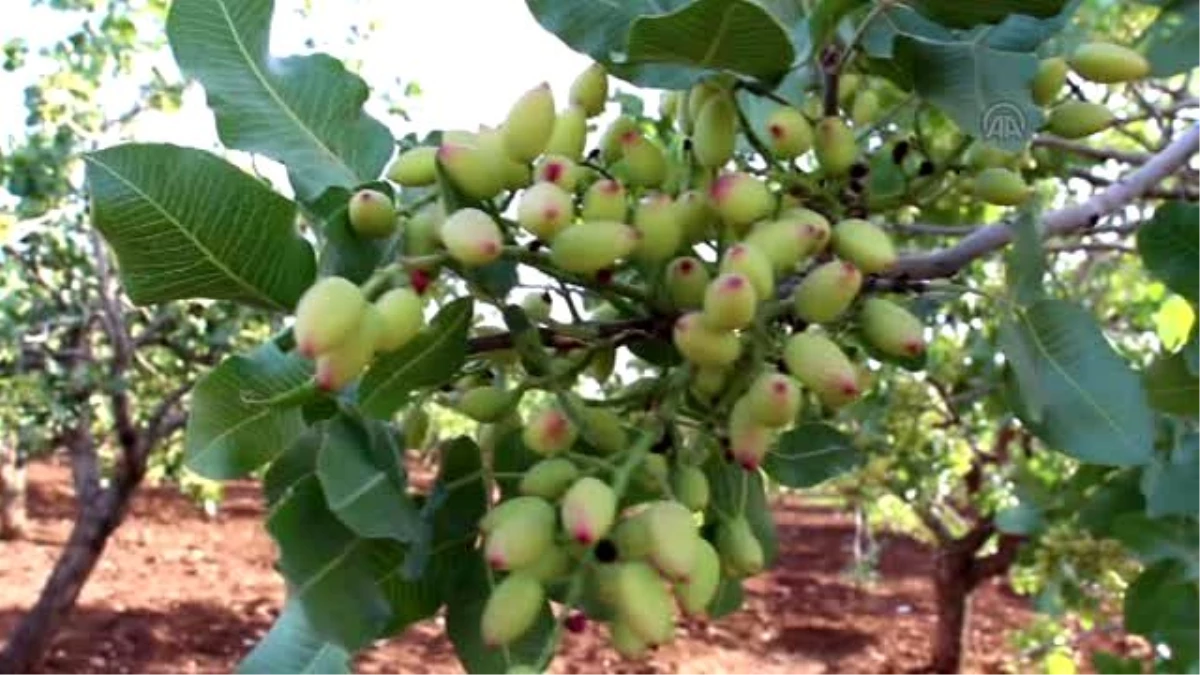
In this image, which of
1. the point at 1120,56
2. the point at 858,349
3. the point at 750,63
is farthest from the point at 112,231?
the point at 1120,56

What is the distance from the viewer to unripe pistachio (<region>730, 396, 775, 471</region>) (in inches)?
29.0

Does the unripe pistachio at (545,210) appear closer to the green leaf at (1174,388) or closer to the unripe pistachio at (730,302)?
the unripe pistachio at (730,302)

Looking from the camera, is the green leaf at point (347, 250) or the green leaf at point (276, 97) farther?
the green leaf at point (276, 97)

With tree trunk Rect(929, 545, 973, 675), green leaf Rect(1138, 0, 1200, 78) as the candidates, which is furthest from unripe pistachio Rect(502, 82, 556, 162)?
tree trunk Rect(929, 545, 973, 675)

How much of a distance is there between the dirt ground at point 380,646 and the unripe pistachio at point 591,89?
519cm

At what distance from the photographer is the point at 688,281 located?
2.42ft

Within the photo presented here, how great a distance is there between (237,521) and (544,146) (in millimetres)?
9883

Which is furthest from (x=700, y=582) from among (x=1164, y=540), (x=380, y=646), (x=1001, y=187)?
(x=380, y=646)

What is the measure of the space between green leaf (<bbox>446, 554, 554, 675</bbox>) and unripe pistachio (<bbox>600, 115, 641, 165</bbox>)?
9.0 inches

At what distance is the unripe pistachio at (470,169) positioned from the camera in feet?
2.32

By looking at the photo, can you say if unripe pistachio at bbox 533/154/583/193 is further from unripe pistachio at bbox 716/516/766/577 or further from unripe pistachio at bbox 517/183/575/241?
unripe pistachio at bbox 716/516/766/577

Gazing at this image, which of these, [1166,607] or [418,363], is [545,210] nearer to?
[418,363]

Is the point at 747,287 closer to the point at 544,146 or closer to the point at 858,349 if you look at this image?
the point at 544,146

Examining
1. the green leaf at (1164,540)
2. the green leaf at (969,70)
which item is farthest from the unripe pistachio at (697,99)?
the green leaf at (1164,540)
